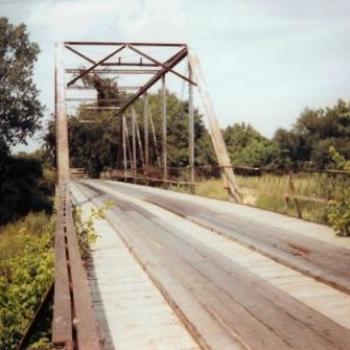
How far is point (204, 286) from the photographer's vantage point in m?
5.22

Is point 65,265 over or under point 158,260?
over

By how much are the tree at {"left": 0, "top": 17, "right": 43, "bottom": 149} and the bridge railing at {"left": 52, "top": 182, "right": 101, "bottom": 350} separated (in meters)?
28.5

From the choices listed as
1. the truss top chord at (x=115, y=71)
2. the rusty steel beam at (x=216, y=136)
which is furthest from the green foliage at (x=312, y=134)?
the rusty steel beam at (x=216, y=136)

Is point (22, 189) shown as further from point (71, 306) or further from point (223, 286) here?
point (71, 306)

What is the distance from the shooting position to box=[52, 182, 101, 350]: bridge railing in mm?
2070

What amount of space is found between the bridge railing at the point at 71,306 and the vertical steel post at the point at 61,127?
320 inches

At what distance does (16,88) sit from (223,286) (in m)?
29.5

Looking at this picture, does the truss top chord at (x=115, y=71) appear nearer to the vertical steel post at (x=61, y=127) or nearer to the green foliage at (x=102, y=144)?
the vertical steel post at (x=61, y=127)

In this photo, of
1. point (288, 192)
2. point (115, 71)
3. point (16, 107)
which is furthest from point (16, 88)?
point (288, 192)

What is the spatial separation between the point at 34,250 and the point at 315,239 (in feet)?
12.4

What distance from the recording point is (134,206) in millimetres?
13680

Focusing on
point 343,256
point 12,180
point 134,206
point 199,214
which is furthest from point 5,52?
point 343,256

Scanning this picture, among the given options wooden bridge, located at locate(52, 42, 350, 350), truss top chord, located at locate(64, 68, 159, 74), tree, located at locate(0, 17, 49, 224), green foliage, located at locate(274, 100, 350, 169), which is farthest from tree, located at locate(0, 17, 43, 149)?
green foliage, located at locate(274, 100, 350, 169)

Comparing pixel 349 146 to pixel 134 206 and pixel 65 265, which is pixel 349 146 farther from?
pixel 65 265
